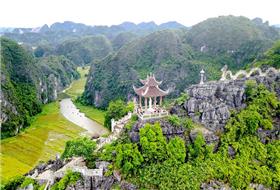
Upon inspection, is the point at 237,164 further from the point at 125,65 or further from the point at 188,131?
the point at 125,65

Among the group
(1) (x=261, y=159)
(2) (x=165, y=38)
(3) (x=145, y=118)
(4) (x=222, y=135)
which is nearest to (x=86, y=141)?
(3) (x=145, y=118)

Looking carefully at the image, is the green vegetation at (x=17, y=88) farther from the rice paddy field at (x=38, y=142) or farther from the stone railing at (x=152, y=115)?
the stone railing at (x=152, y=115)

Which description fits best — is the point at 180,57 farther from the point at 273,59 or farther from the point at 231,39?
the point at 273,59

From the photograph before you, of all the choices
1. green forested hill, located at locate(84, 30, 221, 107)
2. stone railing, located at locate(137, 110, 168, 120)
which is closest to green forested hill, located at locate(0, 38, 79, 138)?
green forested hill, located at locate(84, 30, 221, 107)

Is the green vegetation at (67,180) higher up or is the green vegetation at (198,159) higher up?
the green vegetation at (198,159)

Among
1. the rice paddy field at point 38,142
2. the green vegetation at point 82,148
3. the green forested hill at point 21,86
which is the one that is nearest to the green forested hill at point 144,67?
the green forested hill at point 21,86

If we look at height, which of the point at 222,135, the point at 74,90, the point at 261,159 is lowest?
the point at 74,90
